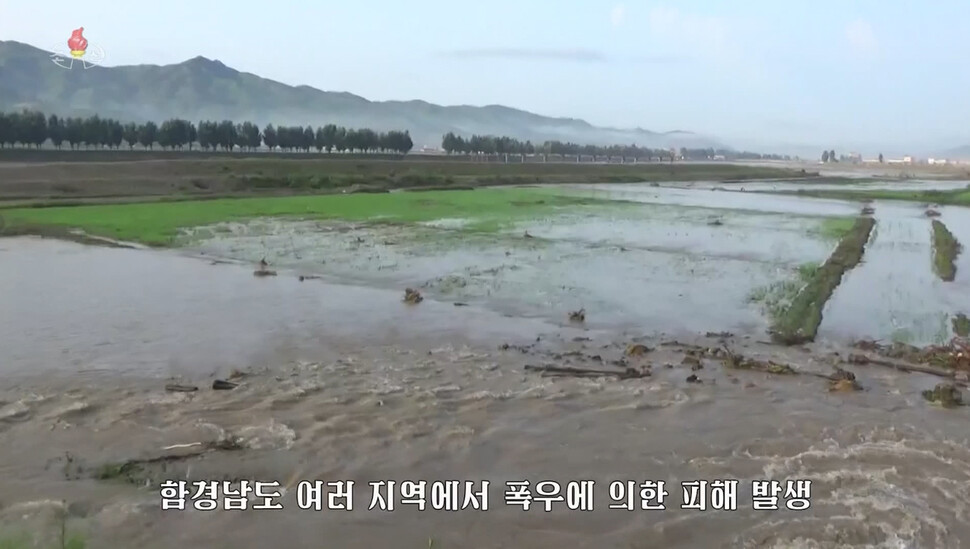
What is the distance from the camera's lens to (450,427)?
7.78 metres

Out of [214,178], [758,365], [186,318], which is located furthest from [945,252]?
[214,178]

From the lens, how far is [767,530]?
5.96 meters

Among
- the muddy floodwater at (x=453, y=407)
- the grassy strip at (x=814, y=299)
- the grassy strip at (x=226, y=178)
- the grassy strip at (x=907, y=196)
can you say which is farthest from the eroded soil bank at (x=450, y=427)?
the grassy strip at (x=907, y=196)

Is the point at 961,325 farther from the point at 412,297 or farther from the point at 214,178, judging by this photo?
the point at 214,178

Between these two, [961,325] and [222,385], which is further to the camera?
[961,325]

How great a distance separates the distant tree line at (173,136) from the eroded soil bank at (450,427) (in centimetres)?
4727

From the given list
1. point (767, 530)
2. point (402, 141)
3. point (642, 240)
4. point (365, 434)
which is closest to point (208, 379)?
point (365, 434)

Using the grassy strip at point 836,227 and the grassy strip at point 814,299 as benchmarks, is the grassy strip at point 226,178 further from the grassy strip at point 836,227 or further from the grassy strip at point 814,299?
the grassy strip at point 814,299

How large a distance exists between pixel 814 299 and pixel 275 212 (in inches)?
841

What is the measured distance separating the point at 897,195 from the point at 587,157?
75.8 metres

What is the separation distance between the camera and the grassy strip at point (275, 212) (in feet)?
77.9

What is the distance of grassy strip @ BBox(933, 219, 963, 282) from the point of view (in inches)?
739

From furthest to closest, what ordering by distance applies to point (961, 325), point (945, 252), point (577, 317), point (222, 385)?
point (945, 252) → point (961, 325) → point (577, 317) → point (222, 385)

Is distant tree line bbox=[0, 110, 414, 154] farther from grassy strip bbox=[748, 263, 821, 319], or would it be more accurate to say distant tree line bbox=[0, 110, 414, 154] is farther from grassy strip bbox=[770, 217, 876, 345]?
grassy strip bbox=[748, 263, 821, 319]
